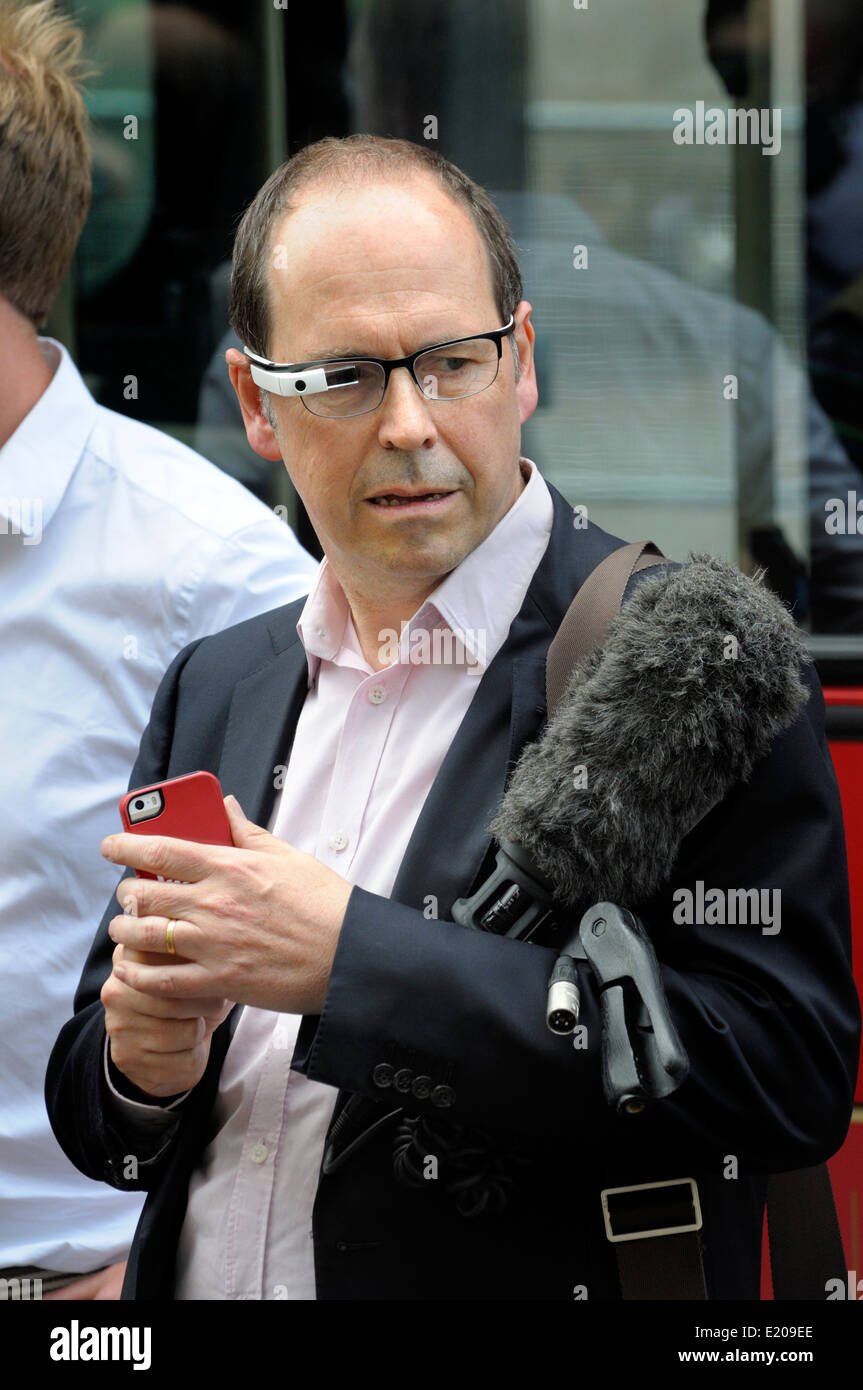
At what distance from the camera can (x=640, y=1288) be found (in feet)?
5.21

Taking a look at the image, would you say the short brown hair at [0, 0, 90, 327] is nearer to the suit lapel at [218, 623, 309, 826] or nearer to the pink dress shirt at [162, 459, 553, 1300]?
the suit lapel at [218, 623, 309, 826]

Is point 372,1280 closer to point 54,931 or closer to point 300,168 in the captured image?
point 54,931

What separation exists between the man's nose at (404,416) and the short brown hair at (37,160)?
1058 mm

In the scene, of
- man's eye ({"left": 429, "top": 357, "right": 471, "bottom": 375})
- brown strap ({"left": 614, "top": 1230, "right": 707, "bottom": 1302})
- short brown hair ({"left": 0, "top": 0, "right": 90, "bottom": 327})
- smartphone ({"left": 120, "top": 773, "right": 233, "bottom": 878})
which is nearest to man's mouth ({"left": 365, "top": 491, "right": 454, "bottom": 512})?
man's eye ({"left": 429, "top": 357, "right": 471, "bottom": 375})

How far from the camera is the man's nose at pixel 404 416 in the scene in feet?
5.95

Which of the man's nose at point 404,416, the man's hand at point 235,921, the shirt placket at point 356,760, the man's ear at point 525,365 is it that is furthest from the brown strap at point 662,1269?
the man's ear at point 525,365

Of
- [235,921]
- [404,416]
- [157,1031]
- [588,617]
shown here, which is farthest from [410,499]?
[157,1031]

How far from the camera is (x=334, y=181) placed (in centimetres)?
191

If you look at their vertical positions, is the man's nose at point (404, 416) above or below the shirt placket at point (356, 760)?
above

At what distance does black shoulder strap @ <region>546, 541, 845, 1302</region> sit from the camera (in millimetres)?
1588

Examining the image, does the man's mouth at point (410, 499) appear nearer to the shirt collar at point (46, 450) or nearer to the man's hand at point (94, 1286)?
the shirt collar at point (46, 450)

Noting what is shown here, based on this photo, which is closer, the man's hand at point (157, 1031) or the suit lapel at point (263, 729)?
the man's hand at point (157, 1031)

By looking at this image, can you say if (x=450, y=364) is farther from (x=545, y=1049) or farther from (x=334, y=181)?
(x=545, y=1049)

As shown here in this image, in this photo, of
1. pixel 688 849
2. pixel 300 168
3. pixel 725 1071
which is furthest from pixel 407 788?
pixel 300 168
